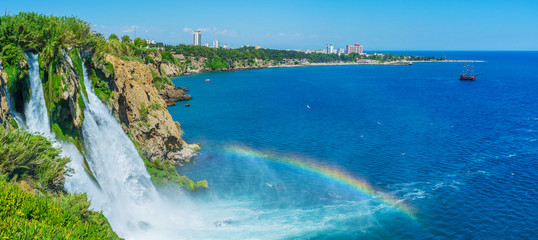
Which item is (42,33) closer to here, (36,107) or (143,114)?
(36,107)

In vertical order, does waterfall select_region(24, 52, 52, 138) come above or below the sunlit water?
above

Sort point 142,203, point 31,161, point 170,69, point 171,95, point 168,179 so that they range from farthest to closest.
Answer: point 170,69, point 171,95, point 168,179, point 142,203, point 31,161

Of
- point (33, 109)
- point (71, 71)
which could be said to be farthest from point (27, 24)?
point (33, 109)

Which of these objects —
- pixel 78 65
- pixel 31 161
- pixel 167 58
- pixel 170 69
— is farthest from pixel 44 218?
pixel 167 58

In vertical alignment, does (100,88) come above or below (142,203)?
above

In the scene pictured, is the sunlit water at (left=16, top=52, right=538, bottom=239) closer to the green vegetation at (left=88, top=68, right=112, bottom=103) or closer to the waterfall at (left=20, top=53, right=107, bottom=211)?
the waterfall at (left=20, top=53, right=107, bottom=211)

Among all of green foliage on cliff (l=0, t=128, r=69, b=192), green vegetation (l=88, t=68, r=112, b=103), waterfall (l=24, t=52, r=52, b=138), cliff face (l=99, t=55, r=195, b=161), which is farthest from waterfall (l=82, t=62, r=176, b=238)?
green foliage on cliff (l=0, t=128, r=69, b=192)

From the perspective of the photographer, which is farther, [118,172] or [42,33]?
[118,172]

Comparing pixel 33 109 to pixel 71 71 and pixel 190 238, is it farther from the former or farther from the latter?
pixel 190 238
